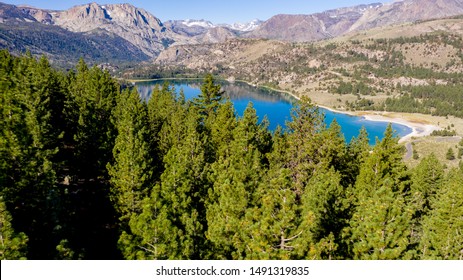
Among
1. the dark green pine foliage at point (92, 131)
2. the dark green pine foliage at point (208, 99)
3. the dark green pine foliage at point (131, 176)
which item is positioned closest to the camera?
the dark green pine foliage at point (131, 176)

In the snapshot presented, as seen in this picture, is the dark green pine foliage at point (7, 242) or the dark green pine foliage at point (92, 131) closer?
the dark green pine foliage at point (7, 242)

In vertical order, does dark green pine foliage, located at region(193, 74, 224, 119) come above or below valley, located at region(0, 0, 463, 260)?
above

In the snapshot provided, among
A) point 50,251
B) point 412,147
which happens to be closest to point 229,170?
point 50,251

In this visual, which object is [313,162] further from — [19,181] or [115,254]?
[19,181]

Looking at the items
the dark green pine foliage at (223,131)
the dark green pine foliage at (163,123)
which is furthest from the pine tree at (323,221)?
the dark green pine foliage at (163,123)

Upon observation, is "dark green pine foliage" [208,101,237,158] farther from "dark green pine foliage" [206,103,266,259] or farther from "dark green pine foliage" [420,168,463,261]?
"dark green pine foliage" [420,168,463,261]

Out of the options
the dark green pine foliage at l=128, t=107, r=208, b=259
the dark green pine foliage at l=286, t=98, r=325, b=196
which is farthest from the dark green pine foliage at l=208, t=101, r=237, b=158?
the dark green pine foliage at l=286, t=98, r=325, b=196

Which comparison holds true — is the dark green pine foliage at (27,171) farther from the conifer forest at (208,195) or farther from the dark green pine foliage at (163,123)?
the dark green pine foliage at (163,123)

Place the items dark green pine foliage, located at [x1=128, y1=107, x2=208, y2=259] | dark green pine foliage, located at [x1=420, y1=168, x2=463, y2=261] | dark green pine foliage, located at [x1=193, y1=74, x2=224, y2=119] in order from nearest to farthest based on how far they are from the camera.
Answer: dark green pine foliage, located at [x1=128, y1=107, x2=208, y2=259]
dark green pine foliage, located at [x1=420, y1=168, x2=463, y2=261]
dark green pine foliage, located at [x1=193, y1=74, x2=224, y2=119]

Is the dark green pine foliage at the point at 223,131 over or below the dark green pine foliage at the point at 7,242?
over
